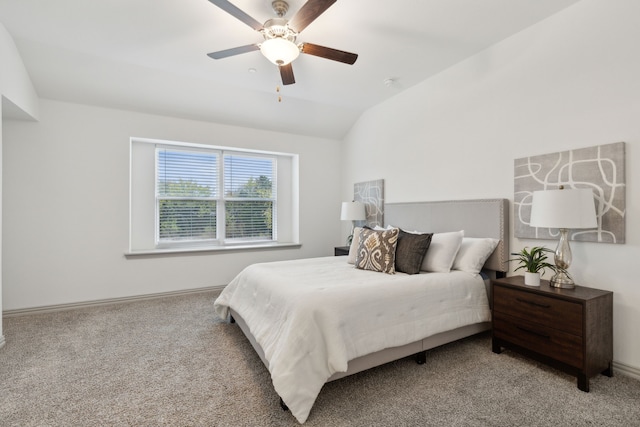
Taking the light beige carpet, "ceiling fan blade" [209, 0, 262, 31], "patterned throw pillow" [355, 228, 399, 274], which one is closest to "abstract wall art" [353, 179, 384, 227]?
"patterned throw pillow" [355, 228, 399, 274]

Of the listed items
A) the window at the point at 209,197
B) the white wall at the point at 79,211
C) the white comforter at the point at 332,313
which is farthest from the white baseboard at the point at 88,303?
the white comforter at the point at 332,313

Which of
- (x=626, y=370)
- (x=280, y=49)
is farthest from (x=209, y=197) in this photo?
(x=626, y=370)

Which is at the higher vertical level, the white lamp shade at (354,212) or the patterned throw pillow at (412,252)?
the white lamp shade at (354,212)

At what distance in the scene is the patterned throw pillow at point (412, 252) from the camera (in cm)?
261

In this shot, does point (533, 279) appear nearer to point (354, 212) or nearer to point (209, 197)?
point (354, 212)

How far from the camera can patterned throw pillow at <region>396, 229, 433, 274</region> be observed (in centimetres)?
261

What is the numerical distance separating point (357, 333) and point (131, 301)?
3.26 meters

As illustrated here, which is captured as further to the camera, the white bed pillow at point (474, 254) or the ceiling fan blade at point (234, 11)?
the white bed pillow at point (474, 254)

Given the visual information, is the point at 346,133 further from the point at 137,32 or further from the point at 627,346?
the point at 627,346

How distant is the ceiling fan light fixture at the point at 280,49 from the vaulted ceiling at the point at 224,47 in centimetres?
39

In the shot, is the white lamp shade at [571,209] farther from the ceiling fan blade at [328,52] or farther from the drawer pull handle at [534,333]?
the ceiling fan blade at [328,52]

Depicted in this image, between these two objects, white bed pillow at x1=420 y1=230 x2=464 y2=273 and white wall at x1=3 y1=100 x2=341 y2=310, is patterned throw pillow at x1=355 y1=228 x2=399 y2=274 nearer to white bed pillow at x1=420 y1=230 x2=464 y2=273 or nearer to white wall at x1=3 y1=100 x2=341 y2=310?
white bed pillow at x1=420 y1=230 x2=464 y2=273

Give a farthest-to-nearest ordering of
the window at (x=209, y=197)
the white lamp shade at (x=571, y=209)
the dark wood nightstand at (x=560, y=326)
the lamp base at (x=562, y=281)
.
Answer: the window at (x=209, y=197) < the lamp base at (x=562, y=281) < the white lamp shade at (x=571, y=209) < the dark wood nightstand at (x=560, y=326)

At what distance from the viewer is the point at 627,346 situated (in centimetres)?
205
